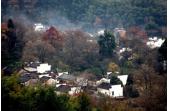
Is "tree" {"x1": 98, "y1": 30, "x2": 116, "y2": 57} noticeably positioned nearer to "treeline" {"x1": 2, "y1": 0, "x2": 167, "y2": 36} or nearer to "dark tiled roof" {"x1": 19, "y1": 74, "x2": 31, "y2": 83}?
"treeline" {"x1": 2, "y1": 0, "x2": 167, "y2": 36}

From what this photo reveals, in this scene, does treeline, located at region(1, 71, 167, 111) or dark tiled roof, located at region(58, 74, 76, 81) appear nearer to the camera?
treeline, located at region(1, 71, 167, 111)

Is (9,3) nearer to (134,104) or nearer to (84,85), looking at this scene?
(84,85)

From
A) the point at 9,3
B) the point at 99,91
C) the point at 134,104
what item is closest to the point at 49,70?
the point at 99,91

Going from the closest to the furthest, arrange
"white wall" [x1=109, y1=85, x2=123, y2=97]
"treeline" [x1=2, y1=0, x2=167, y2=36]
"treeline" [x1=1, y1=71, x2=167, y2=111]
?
1. "treeline" [x1=1, y1=71, x2=167, y2=111]
2. "white wall" [x1=109, y1=85, x2=123, y2=97]
3. "treeline" [x1=2, y1=0, x2=167, y2=36]

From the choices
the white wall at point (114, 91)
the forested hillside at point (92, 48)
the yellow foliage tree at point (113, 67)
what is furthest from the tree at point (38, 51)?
the white wall at point (114, 91)

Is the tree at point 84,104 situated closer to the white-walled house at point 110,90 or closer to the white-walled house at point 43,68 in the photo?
the white-walled house at point 110,90

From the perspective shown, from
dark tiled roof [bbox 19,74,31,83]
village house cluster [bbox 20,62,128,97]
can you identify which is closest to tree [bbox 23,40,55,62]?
village house cluster [bbox 20,62,128,97]
